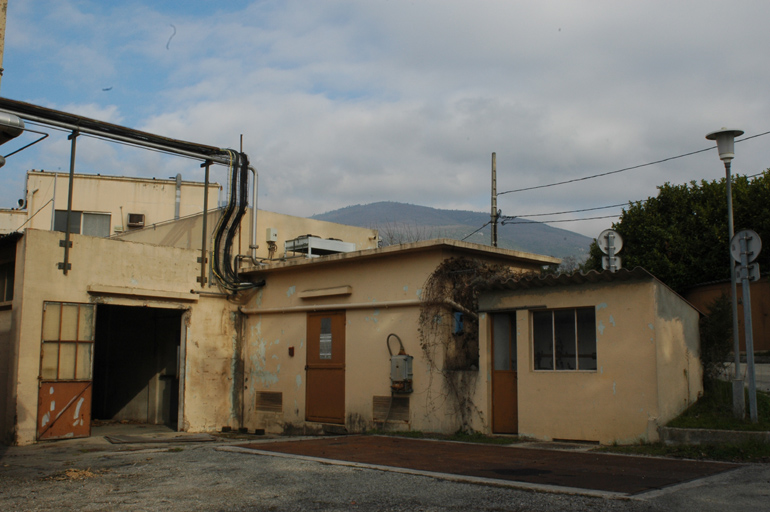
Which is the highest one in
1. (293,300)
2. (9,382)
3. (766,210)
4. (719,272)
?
(766,210)

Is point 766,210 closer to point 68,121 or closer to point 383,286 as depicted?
point 383,286

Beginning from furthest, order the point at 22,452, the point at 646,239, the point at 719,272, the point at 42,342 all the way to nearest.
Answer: the point at 646,239 → the point at 719,272 → the point at 42,342 → the point at 22,452

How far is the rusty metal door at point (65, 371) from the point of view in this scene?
1230 cm

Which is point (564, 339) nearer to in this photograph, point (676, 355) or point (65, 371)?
point (676, 355)

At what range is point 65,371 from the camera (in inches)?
498

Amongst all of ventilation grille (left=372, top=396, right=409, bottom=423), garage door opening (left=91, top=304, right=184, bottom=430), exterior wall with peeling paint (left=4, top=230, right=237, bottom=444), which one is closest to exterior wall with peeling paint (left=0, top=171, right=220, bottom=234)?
garage door opening (left=91, top=304, right=184, bottom=430)

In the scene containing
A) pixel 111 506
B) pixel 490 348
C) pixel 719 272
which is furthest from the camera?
pixel 719 272

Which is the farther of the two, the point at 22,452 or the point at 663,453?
the point at 22,452

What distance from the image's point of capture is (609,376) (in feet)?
32.9

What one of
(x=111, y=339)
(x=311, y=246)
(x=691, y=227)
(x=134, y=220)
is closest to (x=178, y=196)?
(x=134, y=220)

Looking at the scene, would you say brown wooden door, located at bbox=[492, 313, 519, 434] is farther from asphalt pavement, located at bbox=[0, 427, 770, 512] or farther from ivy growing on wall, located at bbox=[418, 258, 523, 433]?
asphalt pavement, located at bbox=[0, 427, 770, 512]

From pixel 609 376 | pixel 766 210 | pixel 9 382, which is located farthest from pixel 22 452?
pixel 766 210

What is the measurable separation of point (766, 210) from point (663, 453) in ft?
Result: 53.2

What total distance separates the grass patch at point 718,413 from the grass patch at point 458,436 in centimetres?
260
